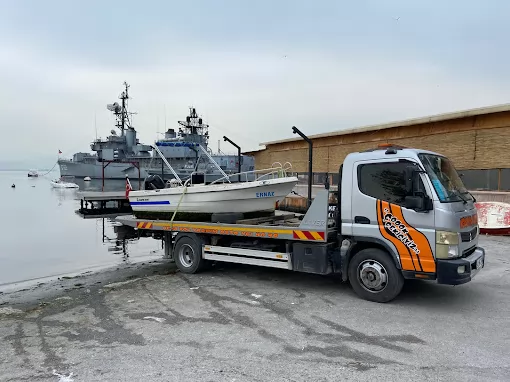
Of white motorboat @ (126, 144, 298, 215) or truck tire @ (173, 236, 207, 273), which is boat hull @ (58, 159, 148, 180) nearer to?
white motorboat @ (126, 144, 298, 215)

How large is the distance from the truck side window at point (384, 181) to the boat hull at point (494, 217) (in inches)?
319

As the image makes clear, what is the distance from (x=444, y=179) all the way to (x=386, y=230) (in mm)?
1182

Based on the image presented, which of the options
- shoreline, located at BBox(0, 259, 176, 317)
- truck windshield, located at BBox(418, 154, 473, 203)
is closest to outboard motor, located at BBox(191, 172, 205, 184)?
shoreline, located at BBox(0, 259, 176, 317)

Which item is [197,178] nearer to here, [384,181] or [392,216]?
[384,181]

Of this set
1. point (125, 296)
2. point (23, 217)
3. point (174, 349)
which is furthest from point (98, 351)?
point (23, 217)

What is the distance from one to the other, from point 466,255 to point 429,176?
1.36m

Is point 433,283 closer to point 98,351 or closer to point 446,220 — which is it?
point 446,220

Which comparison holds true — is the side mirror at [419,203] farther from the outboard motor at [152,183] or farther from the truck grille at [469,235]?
the outboard motor at [152,183]

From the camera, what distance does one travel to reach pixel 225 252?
7934mm

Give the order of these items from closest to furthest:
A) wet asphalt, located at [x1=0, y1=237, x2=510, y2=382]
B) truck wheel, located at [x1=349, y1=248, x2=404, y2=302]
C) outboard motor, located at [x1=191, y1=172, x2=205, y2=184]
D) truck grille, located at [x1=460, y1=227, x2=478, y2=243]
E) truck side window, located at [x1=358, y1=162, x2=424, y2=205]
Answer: wet asphalt, located at [x1=0, y1=237, x2=510, y2=382] → truck grille, located at [x1=460, y1=227, x2=478, y2=243] → truck side window, located at [x1=358, y1=162, x2=424, y2=205] → truck wheel, located at [x1=349, y1=248, x2=404, y2=302] → outboard motor, located at [x1=191, y1=172, x2=205, y2=184]

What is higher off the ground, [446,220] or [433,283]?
[446,220]

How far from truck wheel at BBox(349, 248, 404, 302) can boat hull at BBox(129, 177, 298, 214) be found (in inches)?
104

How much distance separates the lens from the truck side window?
19.3 ft

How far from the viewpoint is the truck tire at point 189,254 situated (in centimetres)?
844
